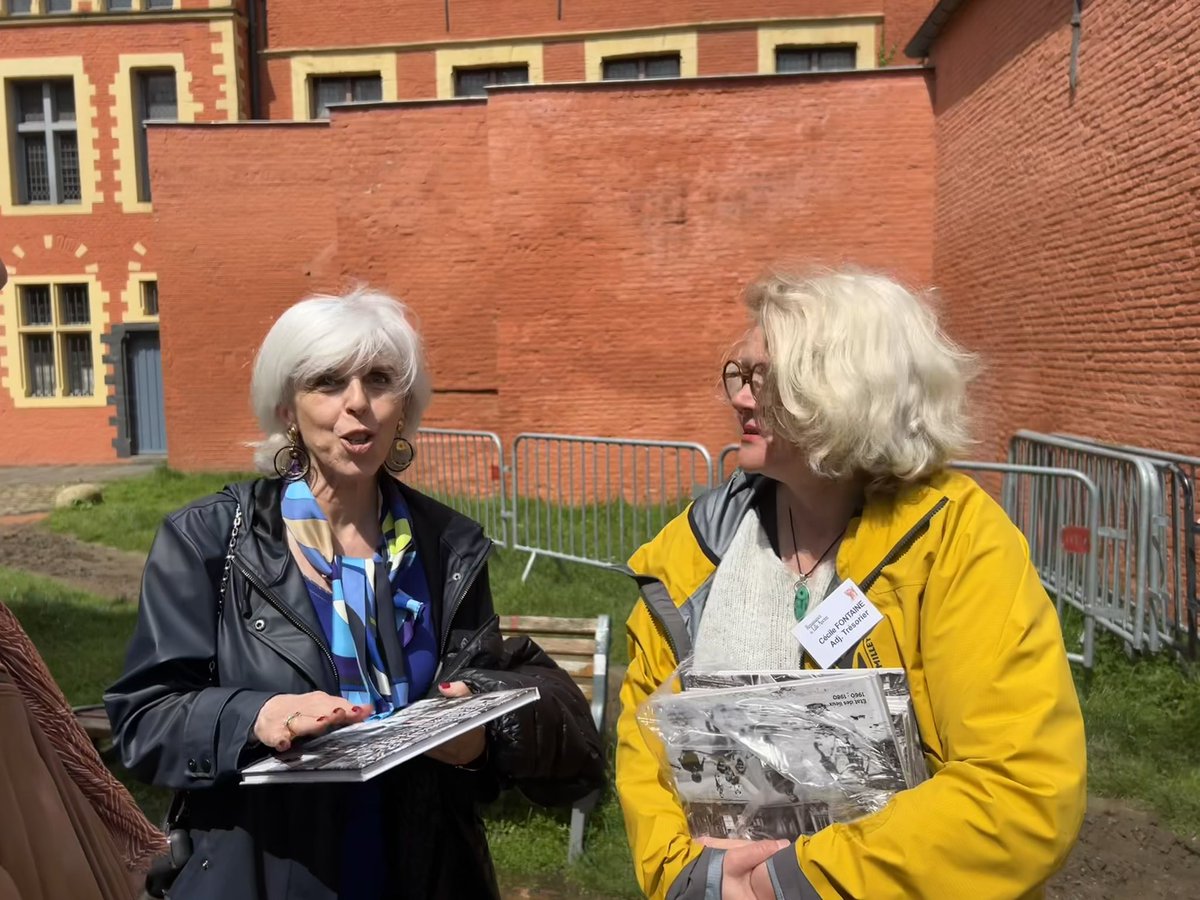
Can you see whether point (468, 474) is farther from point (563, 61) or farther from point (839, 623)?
point (563, 61)

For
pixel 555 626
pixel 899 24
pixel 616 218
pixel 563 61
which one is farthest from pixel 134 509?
pixel 899 24

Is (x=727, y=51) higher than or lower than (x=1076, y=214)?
higher

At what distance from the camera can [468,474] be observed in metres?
8.39

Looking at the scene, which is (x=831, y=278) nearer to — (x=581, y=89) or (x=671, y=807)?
(x=671, y=807)

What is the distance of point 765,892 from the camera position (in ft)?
5.01

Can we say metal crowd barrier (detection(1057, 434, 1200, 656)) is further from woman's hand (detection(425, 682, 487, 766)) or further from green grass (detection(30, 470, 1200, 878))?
woman's hand (detection(425, 682, 487, 766))

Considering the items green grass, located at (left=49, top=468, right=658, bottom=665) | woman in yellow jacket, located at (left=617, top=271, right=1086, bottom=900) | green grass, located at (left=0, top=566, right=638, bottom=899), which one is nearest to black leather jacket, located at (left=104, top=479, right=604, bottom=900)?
woman in yellow jacket, located at (left=617, top=271, right=1086, bottom=900)

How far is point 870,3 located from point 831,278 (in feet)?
52.3

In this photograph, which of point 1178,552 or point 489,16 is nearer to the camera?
point 1178,552

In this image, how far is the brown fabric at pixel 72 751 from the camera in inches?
60.4

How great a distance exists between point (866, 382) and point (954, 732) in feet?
2.04

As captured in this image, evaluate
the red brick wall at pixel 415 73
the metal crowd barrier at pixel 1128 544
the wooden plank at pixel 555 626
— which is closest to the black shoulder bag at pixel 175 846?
the wooden plank at pixel 555 626

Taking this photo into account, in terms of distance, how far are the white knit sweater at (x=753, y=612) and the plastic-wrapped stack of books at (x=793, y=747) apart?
0.10m

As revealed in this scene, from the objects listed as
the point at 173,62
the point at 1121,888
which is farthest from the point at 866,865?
the point at 173,62
